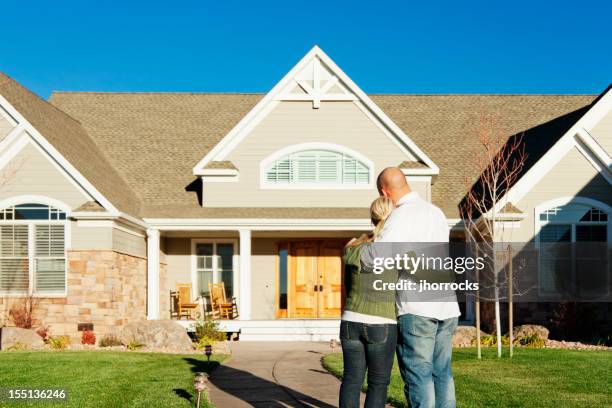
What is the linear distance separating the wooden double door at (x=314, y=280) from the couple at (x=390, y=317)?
51.1 feet

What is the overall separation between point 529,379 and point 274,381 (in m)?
3.61

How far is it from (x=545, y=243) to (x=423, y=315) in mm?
13590

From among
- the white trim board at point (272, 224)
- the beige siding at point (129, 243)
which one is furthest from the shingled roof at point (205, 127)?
the beige siding at point (129, 243)

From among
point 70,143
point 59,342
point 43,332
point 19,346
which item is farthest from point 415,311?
point 70,143

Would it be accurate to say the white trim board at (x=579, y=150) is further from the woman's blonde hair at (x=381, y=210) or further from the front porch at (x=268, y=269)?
the woman's blonde hair at (x=381, y=210)

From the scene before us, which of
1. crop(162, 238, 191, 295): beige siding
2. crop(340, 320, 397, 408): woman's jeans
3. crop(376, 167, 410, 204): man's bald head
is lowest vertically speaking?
crop(340, 320, 397, 408): woman's jeans

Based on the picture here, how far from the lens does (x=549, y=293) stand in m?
17.7

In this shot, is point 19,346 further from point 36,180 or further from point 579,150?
point 579,150

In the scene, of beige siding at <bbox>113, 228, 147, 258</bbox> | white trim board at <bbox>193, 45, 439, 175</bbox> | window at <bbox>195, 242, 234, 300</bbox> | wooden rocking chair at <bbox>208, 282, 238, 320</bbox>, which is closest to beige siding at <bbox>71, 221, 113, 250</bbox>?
beige siding at <bbox>113, 228, 147, 258</bbox>

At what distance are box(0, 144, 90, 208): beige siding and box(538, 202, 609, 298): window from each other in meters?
11.4

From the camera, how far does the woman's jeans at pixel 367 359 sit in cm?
542

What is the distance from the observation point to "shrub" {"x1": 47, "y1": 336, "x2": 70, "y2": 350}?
1572 centimetres

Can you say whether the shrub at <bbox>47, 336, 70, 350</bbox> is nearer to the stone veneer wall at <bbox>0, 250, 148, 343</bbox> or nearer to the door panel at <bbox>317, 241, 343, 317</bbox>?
the stone veneer wall at <bbox>0, 250, 148, 343</bbox>

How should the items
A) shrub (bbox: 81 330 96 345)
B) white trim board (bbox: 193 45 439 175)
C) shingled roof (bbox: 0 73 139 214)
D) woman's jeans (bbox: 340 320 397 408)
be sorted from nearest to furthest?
woman's jeans (bbox: 340 320 397 408), shrub (bbox: 81 330 96 345), shingled roof (bbox: 0 73 139 214), white trim board (bbox: 193 45 439 175)
